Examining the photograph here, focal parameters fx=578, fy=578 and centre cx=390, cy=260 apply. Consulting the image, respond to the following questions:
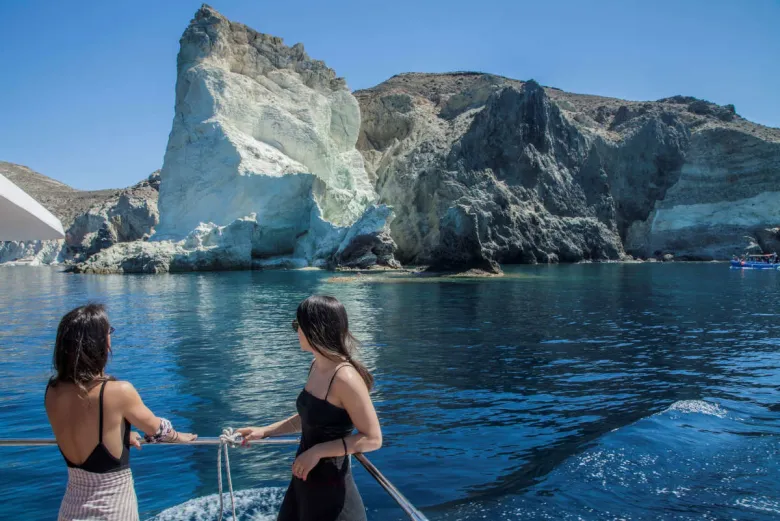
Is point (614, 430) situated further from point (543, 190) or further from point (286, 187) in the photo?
point (543, 190)

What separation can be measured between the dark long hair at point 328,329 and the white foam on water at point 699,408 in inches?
315

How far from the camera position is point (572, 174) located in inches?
2849

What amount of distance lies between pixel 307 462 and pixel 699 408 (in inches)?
337

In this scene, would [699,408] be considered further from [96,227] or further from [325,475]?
[96,227]

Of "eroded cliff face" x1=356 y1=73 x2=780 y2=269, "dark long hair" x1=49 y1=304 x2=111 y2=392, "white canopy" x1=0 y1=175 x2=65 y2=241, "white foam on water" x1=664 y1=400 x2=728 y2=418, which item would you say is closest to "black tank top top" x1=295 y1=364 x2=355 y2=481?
"dark long hair" x1=49 y1=304 x2=111 y2=392

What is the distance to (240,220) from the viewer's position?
56219 millimetres

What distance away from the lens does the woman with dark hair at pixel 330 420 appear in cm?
293

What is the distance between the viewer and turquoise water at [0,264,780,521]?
6.34m

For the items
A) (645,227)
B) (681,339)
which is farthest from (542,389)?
(645,227)

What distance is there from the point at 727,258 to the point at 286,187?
55.2m

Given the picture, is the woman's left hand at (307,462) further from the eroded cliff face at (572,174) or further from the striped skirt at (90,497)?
the eroded cliff face at (572,174)

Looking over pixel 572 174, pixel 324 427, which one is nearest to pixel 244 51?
pixel 572 174

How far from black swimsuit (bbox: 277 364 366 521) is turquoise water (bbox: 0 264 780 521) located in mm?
2992

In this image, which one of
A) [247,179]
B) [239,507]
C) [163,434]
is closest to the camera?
[163,434]
